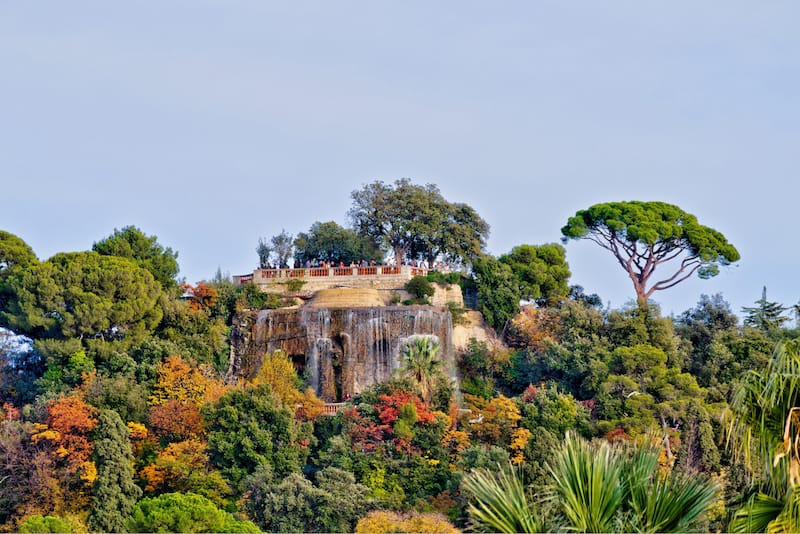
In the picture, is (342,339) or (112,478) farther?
(342,339)

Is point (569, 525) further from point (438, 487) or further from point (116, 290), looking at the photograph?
point (116, 290)

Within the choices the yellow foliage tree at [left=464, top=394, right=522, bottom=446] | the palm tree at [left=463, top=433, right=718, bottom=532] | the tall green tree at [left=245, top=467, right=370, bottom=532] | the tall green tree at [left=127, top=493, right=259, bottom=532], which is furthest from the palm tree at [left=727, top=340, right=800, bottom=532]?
the yellow foliage tree at [left=464, top=394, right=522, bottom=446]

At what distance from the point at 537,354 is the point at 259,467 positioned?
13838 mm

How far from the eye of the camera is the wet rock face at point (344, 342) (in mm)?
56750

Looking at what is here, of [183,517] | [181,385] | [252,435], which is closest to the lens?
[183,517]

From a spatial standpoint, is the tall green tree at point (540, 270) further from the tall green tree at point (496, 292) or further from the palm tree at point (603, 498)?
the palm tree at point (603, 498)

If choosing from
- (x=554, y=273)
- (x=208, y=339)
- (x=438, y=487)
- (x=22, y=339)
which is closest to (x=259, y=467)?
(x=438, y=487)

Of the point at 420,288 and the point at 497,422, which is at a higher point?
the point at 420,288

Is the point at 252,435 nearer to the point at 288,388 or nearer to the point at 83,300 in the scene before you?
the point at 288,388

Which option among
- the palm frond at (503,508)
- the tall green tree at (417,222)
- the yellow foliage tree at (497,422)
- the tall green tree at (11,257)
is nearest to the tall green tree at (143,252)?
the tall green tree at (11,257)

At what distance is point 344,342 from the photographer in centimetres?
5766

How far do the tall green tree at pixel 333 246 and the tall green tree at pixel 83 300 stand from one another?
28.4ft

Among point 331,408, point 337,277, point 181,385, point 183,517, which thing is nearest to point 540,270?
point 337,277

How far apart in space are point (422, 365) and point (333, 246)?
13.5 meters
